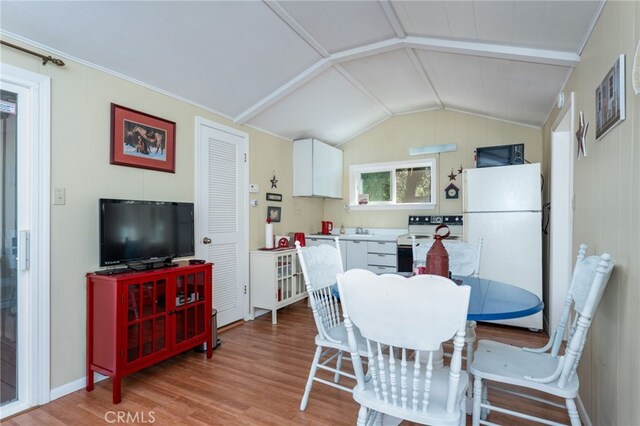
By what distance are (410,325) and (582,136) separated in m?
1.85

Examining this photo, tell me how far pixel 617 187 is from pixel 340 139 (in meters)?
4.08

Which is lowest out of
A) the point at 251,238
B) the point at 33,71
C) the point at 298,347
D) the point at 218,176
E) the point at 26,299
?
the point at 298,347

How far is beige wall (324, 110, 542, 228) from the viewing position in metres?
4.25

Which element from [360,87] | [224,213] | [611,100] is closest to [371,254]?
[224,213]

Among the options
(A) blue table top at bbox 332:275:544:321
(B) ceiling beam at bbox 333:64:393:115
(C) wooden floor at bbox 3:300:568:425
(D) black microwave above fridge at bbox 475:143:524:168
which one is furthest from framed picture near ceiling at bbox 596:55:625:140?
(B) ceiling beam at bbox 333:64:393:115

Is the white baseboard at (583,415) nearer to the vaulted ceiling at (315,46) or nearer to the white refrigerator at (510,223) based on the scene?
the white refrigerator at (510,223)

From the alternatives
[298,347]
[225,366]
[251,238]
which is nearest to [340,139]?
[251,238]

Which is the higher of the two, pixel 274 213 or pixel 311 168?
pixel 311 168

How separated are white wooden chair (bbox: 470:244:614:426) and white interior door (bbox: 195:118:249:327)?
257 centimetres

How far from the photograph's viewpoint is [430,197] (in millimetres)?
4730

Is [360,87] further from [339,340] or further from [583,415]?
[583,415]

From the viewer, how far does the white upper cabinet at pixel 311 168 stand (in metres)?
4.62

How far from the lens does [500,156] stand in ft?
12.0

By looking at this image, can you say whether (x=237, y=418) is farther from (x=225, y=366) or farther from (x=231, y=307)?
(x=231, y=307)
